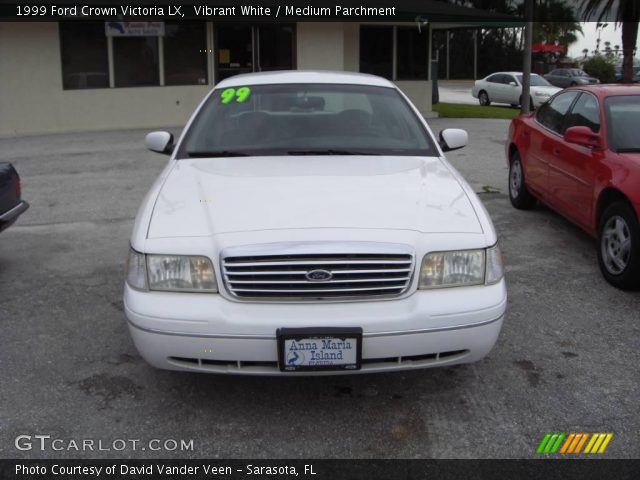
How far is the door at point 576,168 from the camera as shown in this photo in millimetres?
5688

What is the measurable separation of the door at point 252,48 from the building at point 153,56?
24 millimetres

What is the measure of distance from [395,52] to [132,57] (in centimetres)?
651

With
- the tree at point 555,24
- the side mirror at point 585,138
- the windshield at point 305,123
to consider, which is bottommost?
the side mirror at point 585,138

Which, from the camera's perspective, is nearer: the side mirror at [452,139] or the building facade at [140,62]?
the side mirror at [452,139]

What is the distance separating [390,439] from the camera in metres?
3.23

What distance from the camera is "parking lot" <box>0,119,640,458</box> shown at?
10.6 feet

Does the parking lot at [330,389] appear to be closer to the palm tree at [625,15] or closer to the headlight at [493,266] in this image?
the headlight at [493,266]

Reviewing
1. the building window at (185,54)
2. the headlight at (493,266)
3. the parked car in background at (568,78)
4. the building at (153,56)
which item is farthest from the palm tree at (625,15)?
the headlight at (493,266)

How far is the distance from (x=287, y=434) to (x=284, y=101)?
2.46 metres

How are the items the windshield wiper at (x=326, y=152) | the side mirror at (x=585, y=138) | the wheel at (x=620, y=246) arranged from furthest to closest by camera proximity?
the side mirror at (x=585, y=138) → the wheel at (x=620, y=246) → the windshield wiper at (x=326, y=152)

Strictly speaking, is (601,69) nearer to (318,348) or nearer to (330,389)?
(330,389)

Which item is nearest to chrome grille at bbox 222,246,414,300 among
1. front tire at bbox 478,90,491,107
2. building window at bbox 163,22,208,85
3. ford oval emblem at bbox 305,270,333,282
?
ford oval emblem at bbox 305,270,333,282

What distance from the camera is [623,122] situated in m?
5.69
